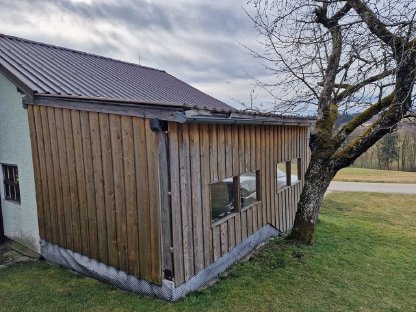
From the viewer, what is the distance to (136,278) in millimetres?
4793

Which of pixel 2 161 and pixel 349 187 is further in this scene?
pixel 349 187

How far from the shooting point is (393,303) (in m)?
4.84

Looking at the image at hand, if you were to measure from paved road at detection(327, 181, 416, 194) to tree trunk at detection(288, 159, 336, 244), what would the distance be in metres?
12.2

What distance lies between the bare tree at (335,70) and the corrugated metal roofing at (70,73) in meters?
2.46

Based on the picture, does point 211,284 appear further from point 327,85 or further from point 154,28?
point 154,28

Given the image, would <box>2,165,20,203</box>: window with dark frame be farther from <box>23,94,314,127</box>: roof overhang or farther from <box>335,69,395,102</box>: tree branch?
<box>335,69,395,102</box>: tree branch

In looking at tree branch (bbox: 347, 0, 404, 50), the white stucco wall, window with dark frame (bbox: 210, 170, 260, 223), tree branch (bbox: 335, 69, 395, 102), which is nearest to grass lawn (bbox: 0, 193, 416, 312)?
the white stucco wall

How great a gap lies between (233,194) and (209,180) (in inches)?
40.5

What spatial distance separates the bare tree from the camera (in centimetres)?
521

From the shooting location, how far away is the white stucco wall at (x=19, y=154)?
20.1 ft

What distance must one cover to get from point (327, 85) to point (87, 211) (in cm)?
601

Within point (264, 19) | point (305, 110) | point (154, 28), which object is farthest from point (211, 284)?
point (154, 28)

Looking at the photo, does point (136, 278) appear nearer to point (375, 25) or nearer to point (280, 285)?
point (280, 285)

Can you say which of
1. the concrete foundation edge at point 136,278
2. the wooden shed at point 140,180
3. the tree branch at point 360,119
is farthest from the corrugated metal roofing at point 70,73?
the tree branch at point 360,119
